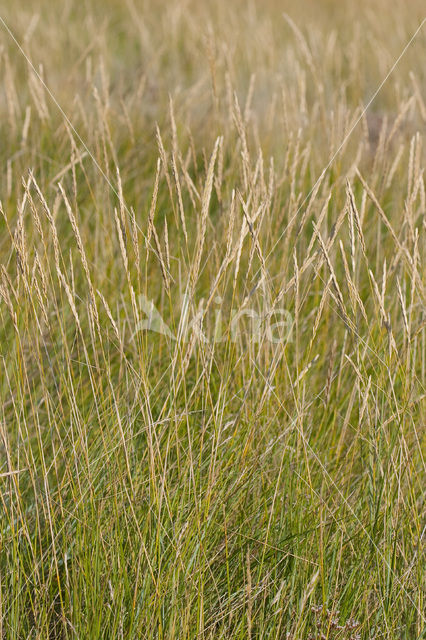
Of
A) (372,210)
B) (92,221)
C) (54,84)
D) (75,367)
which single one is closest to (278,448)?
(75,367)

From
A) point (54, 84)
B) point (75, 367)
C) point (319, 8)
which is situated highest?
point (319, 8)

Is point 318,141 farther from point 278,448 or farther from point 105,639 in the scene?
point 105,639

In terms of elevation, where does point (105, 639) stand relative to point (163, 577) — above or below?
below

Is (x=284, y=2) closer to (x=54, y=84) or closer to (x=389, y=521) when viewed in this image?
(x=54, y=84)

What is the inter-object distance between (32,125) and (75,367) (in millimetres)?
1386

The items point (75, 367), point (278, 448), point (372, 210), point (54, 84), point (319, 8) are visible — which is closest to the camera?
point (278, 448)

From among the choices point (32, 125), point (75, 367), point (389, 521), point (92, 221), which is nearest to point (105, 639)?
point (389, 521)

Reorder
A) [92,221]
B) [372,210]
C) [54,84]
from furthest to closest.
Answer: [54,84] → [372,210] → [92,221]

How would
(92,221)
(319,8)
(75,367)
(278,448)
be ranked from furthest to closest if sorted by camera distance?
(319,8) → (92,221) → (75,367) → (278,448)

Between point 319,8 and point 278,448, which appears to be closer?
point 278,448

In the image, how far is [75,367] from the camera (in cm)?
186

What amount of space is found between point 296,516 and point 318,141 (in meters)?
1.97

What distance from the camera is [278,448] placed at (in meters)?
1.47

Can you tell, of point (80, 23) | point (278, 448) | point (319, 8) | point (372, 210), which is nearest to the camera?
point (278, 448)
